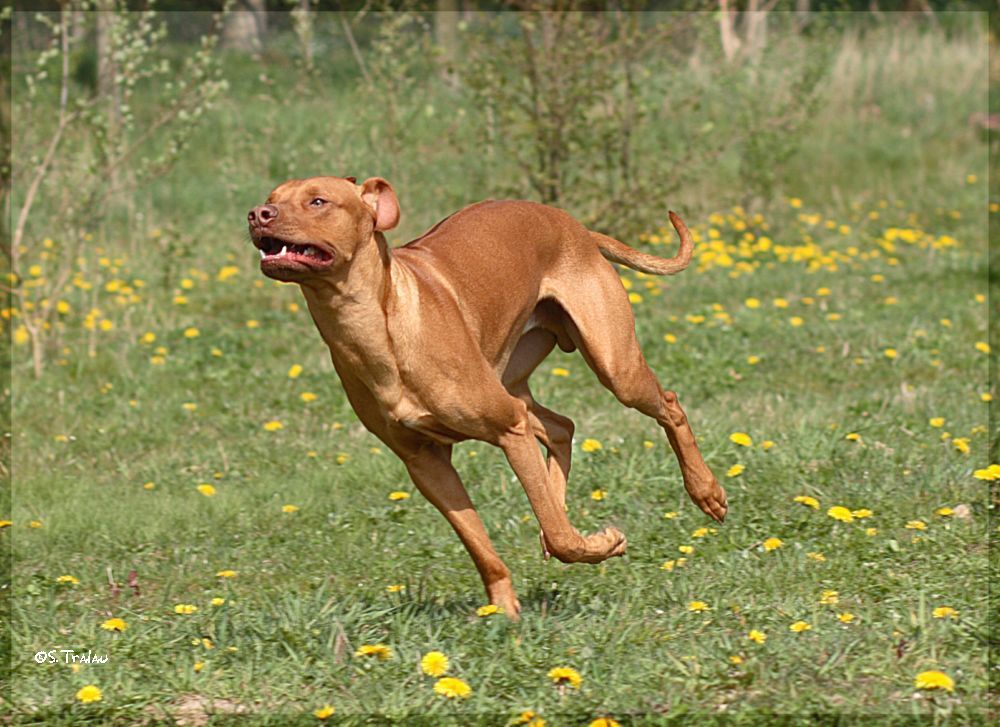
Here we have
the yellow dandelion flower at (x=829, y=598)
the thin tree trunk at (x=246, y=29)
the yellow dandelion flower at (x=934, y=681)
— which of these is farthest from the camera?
the thin tree trunk at (x=246, y=29)

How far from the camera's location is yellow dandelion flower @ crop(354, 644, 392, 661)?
382 centimetres

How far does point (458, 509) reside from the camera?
14.4 feet

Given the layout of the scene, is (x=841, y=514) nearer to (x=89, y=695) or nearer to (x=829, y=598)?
(x=829, y=598)

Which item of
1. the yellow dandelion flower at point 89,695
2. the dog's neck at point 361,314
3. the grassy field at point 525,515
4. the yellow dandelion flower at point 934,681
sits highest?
the dog's neck at point 361,314

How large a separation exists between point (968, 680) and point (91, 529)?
3.27 m

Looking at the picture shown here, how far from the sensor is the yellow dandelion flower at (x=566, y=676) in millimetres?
3572

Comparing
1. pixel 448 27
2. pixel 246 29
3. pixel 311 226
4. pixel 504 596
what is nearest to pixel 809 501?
pixel 504 596

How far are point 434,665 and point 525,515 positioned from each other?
1.74m

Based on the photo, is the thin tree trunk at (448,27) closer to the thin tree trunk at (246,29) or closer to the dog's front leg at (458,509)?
the thin tree trunk at (246,29)

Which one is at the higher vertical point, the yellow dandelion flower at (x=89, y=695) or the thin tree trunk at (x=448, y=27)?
the thin tree trunk at (x=448, y=27)

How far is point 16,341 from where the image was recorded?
26.7 feet

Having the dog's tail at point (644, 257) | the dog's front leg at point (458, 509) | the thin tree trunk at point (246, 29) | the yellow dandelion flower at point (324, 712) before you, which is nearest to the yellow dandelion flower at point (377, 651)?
the yellow dandelion flower at point (324, 712)

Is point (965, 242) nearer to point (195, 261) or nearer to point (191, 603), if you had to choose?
point (195, 261)

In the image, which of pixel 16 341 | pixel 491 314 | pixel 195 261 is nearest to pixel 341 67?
pixel 195 261
